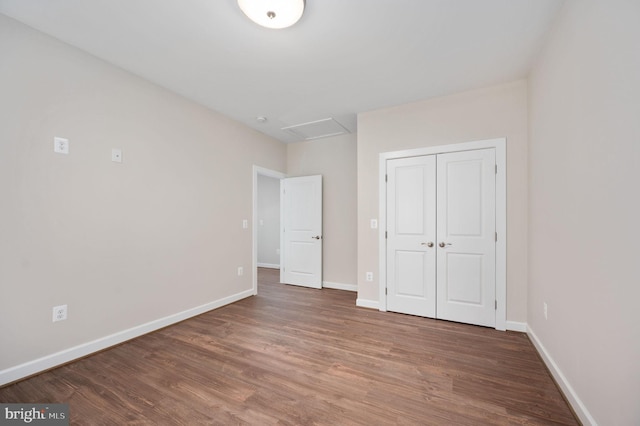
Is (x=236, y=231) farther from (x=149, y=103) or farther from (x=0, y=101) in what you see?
(x=0, y=101)

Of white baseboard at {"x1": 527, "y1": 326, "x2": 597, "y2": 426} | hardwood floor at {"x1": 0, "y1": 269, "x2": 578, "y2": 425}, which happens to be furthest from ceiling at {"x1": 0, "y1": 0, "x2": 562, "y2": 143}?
hardwood floor at {"x1": 0, "y1": 269, "x2": 578, "y2": 425}

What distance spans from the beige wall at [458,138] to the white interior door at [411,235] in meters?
0.22

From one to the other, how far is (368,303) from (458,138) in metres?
2.41

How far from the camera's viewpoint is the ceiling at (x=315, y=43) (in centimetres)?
181

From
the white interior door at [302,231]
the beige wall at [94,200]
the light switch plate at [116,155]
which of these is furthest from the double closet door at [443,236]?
the light switch plate at [116,155]

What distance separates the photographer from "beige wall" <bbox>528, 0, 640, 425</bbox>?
113 cm

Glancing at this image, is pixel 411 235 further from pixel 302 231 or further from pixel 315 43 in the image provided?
pixel 315 43

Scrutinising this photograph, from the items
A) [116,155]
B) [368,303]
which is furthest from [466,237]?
[116,155]

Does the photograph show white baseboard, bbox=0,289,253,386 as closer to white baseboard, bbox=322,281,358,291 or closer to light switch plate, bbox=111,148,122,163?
light switch plate, bbox=111,148,122,163

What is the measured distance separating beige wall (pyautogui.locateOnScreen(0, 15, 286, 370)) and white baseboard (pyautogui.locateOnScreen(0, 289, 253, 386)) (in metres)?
0.05

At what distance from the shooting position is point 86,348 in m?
2.26

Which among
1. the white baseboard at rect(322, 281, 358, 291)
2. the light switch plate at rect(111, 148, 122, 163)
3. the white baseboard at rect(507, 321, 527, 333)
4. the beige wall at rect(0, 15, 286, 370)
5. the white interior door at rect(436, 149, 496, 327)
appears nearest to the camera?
the beige wall at rect(0, 15, 286, 370)

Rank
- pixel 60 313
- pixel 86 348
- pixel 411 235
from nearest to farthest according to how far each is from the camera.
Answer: pixel 60 313 → pixel 86 348 → pixel 411 235

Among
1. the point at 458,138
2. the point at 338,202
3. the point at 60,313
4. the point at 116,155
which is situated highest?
the point at 458,138
